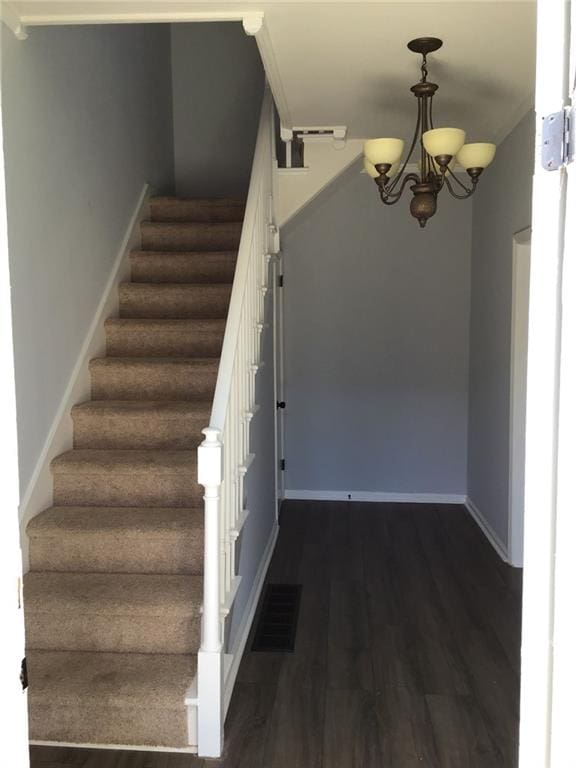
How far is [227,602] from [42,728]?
79cm

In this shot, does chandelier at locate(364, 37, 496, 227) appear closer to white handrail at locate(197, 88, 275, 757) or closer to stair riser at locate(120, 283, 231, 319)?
white handrail at locate(197, 88, 275, 757)

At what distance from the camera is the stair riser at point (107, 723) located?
250 cm

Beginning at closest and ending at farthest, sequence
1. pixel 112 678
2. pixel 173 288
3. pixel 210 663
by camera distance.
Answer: pixel 210 663 → pixel 112 678 → pixel 173 288

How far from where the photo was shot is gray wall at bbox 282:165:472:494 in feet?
18.4

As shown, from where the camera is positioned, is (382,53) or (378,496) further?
(378,496)

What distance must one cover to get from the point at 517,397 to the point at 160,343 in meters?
2.14

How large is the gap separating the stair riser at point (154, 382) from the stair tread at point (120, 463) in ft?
1.59

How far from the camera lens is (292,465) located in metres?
5.86

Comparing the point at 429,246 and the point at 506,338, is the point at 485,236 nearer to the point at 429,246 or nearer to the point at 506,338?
the point at 429,246

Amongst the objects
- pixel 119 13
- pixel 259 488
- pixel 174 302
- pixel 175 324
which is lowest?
pixel 259 488

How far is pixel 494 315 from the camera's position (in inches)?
186

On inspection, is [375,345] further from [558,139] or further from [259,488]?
[558,139]

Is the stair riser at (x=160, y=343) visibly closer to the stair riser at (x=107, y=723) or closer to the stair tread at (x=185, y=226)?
the stair tread at (x=185, y=226)

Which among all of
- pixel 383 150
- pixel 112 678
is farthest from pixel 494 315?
pixel 112 678
